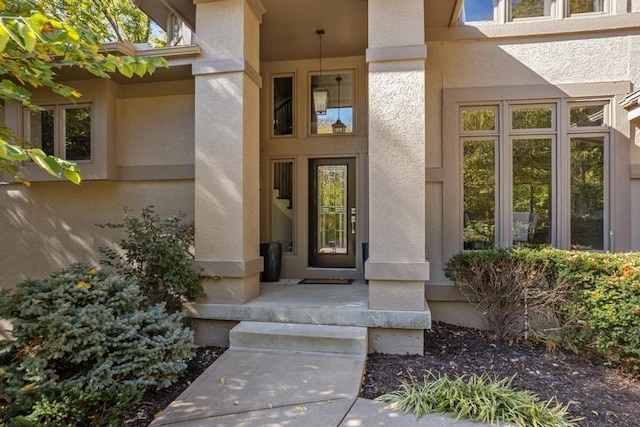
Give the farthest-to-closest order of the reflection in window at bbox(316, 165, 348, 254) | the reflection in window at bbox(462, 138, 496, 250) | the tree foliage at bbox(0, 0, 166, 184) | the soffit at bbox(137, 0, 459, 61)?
the reflection in window at bbox(316, 165, 348, 254) < the reflection in window at bbox(462, 138, 496, 250) < the soffit at bbox(137, 0, 459, 61) < the tree foliage at bbox(0, 0, 166, 184)

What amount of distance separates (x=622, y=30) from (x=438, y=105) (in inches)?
104

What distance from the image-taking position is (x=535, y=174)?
547 cm

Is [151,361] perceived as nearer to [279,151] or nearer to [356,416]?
[356,416]

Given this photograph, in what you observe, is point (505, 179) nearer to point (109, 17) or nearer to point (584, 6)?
point (584, 6)

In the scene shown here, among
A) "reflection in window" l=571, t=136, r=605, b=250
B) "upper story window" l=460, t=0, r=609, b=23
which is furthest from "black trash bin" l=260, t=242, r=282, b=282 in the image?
"upper story window" l=460, t=0, r=609, b=23

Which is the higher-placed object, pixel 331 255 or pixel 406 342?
pixel 331 255

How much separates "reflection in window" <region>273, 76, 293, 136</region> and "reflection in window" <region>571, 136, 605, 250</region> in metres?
4.48

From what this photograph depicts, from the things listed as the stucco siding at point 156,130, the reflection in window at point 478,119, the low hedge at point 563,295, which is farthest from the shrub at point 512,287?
the stucco siding at point 156,130

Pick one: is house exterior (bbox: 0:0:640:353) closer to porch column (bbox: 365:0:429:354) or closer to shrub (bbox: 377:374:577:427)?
porch column (bbox: 365:0:429:354)

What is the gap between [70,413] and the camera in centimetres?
272

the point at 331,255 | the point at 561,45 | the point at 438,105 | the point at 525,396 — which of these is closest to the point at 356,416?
the point at 525,396

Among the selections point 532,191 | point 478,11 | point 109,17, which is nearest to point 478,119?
point 532,191

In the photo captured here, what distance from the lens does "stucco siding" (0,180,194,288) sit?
5.95m

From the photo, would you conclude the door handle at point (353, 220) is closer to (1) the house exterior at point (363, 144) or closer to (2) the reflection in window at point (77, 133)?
(1) the house exterior at point (363, 144)
